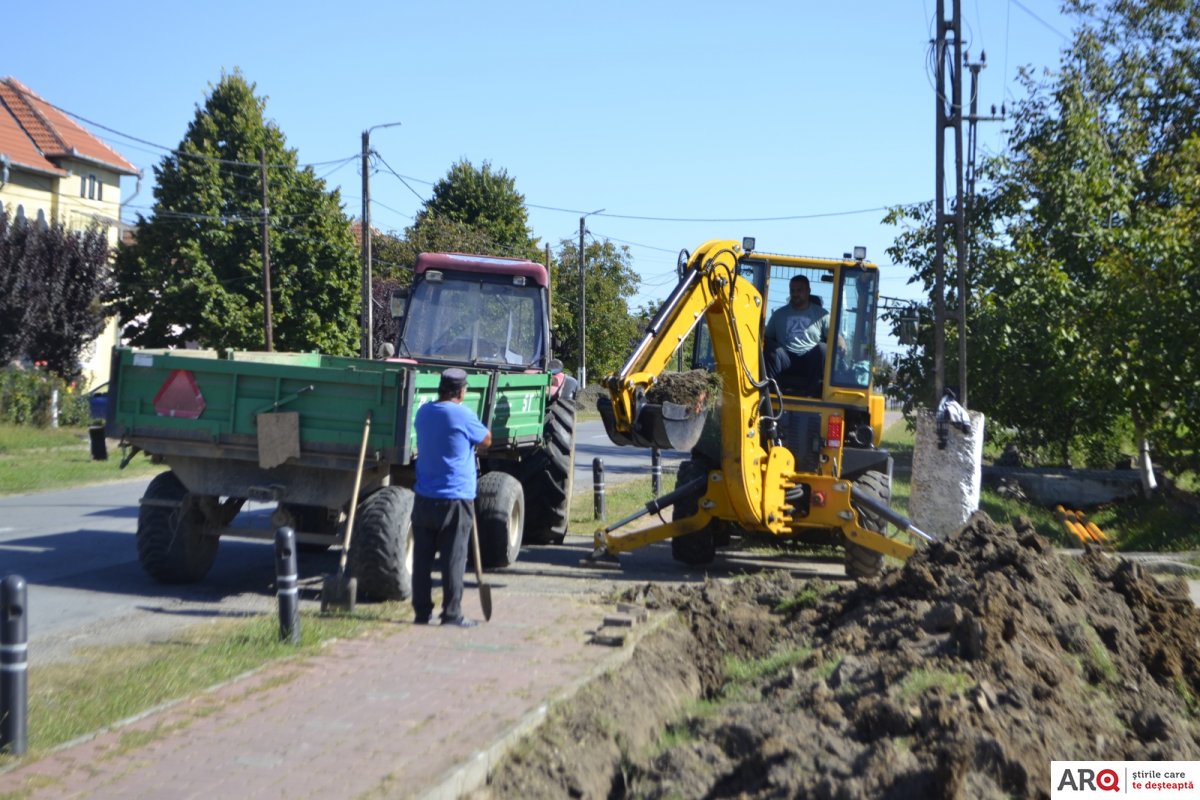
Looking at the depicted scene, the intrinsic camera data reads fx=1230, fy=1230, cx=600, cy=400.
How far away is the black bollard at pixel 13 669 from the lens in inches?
224

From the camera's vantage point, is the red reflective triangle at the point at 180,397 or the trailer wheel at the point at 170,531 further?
the trailer wheel at the point at 170,531

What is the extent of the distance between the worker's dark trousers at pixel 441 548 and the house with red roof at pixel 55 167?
39463 millimetres

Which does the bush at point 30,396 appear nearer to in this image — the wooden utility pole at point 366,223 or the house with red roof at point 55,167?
the wooden utility pole at point 366,223

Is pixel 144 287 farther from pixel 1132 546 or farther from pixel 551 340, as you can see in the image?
pixel 1132 546

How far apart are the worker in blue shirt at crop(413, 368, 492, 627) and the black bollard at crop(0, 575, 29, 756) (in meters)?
3.43

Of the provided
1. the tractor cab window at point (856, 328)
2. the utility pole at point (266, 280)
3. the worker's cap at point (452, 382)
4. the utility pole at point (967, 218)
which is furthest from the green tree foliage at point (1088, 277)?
the utility pole at point (266, 280)

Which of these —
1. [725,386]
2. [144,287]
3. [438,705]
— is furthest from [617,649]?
[144,287]

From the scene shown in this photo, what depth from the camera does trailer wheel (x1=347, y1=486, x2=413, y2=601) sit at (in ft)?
31.0

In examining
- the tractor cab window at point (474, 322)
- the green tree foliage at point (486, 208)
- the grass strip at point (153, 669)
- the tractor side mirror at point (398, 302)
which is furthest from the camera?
the green tree foliage at point (486, 208)

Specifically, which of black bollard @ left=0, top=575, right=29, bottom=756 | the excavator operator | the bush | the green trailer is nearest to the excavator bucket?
the green trailer

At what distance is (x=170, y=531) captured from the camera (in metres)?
10.1

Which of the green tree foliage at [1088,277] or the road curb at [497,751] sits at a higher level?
the green tree foliage at [1088,277]

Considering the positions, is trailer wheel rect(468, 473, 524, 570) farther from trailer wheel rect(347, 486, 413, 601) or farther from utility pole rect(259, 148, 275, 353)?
utility pole rect(259, 148, 275, 353)

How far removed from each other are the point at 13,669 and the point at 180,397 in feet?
14.8
